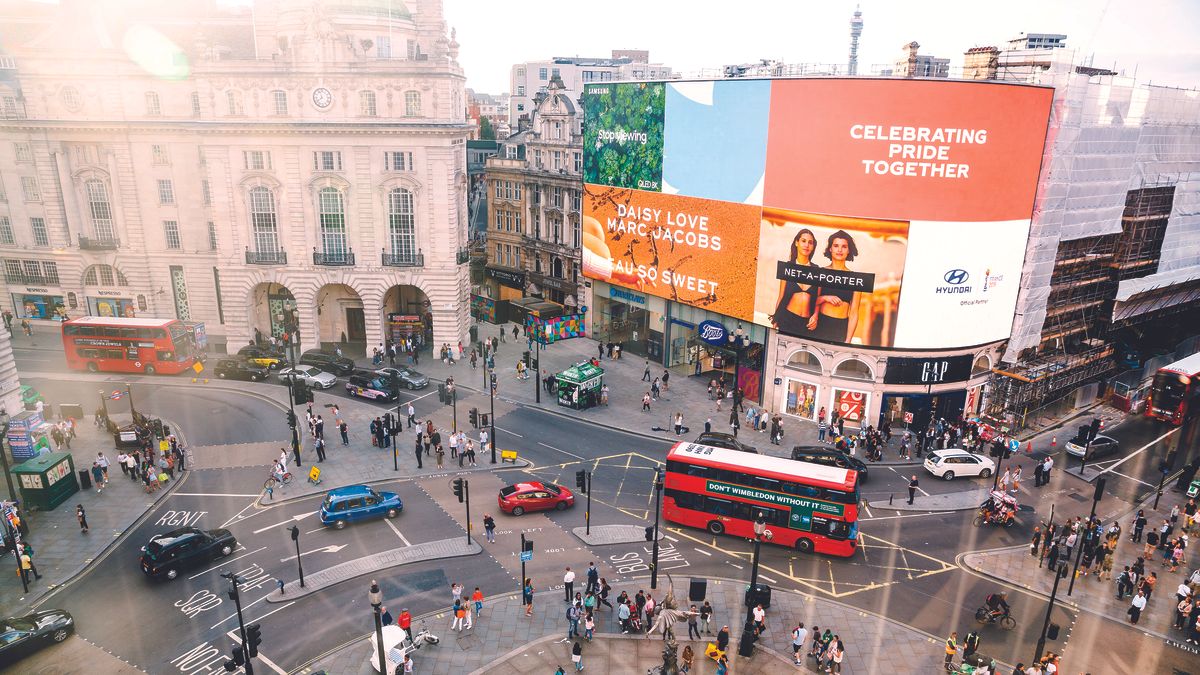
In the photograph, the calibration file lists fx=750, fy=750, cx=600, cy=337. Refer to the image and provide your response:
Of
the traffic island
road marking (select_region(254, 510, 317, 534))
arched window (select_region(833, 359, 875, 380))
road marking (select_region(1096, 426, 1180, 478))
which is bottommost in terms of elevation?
road marking (select_region(1096, 426, 1180, 478))

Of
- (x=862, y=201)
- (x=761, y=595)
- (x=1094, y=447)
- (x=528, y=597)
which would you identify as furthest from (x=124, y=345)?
(x=1094, y=447)

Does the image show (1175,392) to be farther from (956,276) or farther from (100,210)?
(100,210)

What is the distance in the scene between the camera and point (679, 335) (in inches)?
2272

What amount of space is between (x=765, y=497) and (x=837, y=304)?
16781mm

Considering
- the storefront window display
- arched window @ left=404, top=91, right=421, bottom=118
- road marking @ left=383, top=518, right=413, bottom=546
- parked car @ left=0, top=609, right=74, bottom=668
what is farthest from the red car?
the storefront window display

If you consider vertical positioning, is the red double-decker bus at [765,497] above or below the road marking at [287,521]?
above

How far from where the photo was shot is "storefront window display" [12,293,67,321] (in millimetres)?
63281

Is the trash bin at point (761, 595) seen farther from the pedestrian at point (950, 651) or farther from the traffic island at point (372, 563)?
the traffic island at point (372, 563)

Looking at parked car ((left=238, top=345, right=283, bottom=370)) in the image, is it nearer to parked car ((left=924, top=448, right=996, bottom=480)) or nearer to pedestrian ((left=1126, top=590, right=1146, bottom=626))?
parked car ((left=924, top=448, right=996, bottom=480))

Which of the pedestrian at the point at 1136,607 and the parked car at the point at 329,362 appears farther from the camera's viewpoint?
the parked car at the point at 329,362

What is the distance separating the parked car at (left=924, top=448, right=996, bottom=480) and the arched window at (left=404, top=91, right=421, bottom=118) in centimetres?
4075

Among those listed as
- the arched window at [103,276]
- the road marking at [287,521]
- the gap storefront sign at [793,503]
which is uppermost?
the arched window at [103,276]

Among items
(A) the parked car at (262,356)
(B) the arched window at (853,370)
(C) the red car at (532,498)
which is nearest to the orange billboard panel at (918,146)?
(B) the arched window at (853,370)

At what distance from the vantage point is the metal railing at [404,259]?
5619cm
